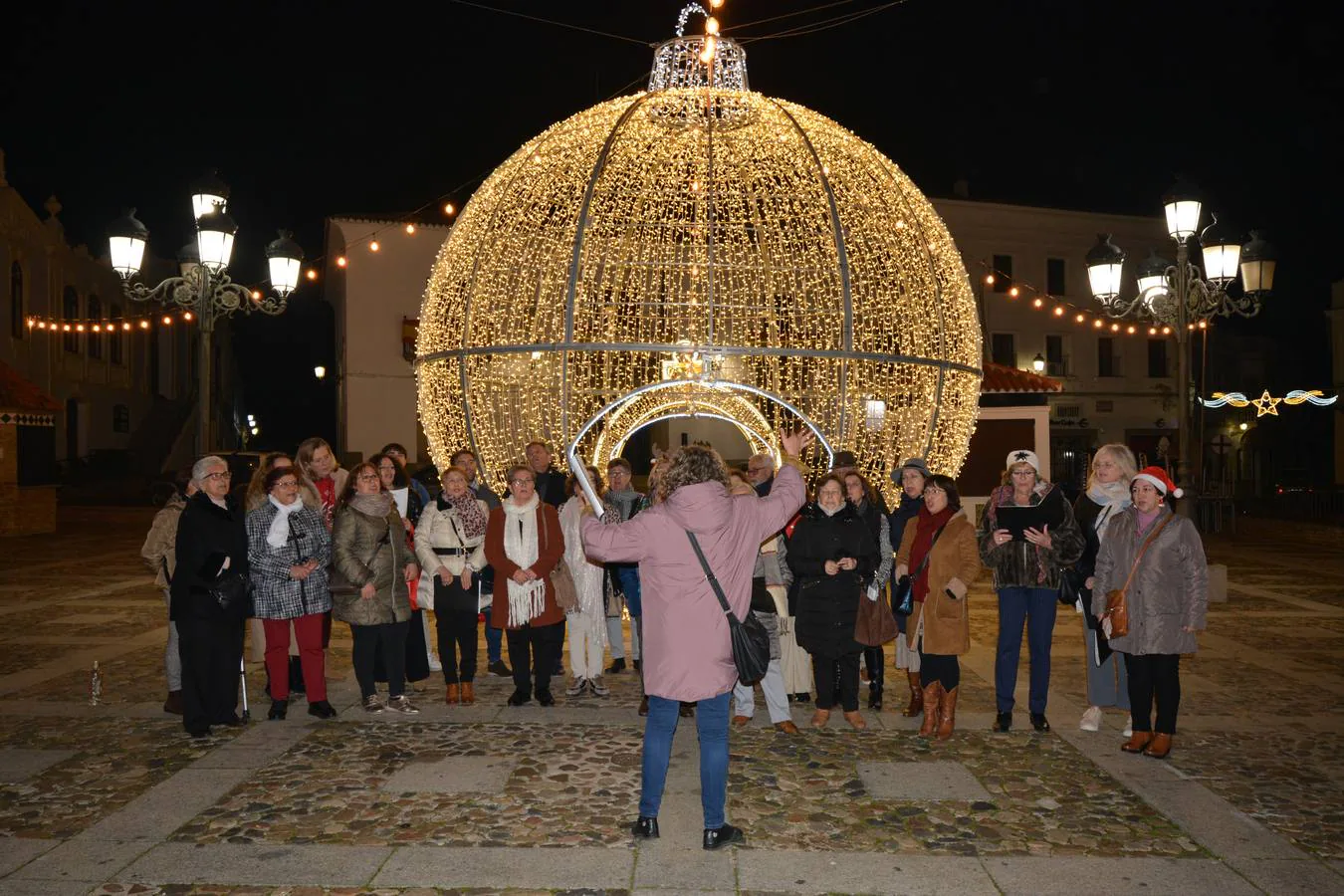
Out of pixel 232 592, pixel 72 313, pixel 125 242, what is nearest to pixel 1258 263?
pixel 232 592

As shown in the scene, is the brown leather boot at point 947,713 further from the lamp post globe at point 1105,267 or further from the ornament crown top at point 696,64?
the lamp post globe at point 1105,267

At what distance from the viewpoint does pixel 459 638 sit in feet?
22.4

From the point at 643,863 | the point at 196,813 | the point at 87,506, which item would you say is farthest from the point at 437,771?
the point at 87,506

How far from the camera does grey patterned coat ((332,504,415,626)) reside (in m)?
6.41

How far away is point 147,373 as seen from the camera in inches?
1441

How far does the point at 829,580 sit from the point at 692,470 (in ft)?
7.23

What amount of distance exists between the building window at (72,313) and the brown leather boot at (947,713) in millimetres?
31038

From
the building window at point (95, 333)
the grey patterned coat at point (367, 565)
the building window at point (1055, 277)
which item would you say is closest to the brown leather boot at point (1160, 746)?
the grey patterned coat at point (367, 565)

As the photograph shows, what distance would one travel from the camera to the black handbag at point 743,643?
165 inches

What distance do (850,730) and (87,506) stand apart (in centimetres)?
2460

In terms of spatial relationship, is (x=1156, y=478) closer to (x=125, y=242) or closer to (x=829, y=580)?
(x=829, y=580)

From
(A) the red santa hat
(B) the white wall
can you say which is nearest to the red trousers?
(A) the red santa hat

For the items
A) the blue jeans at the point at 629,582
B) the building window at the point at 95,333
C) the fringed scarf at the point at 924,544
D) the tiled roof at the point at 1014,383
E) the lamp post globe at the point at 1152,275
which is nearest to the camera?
the fringed scarf at the point at 924,544

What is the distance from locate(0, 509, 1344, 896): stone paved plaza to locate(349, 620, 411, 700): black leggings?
0.30 meters
